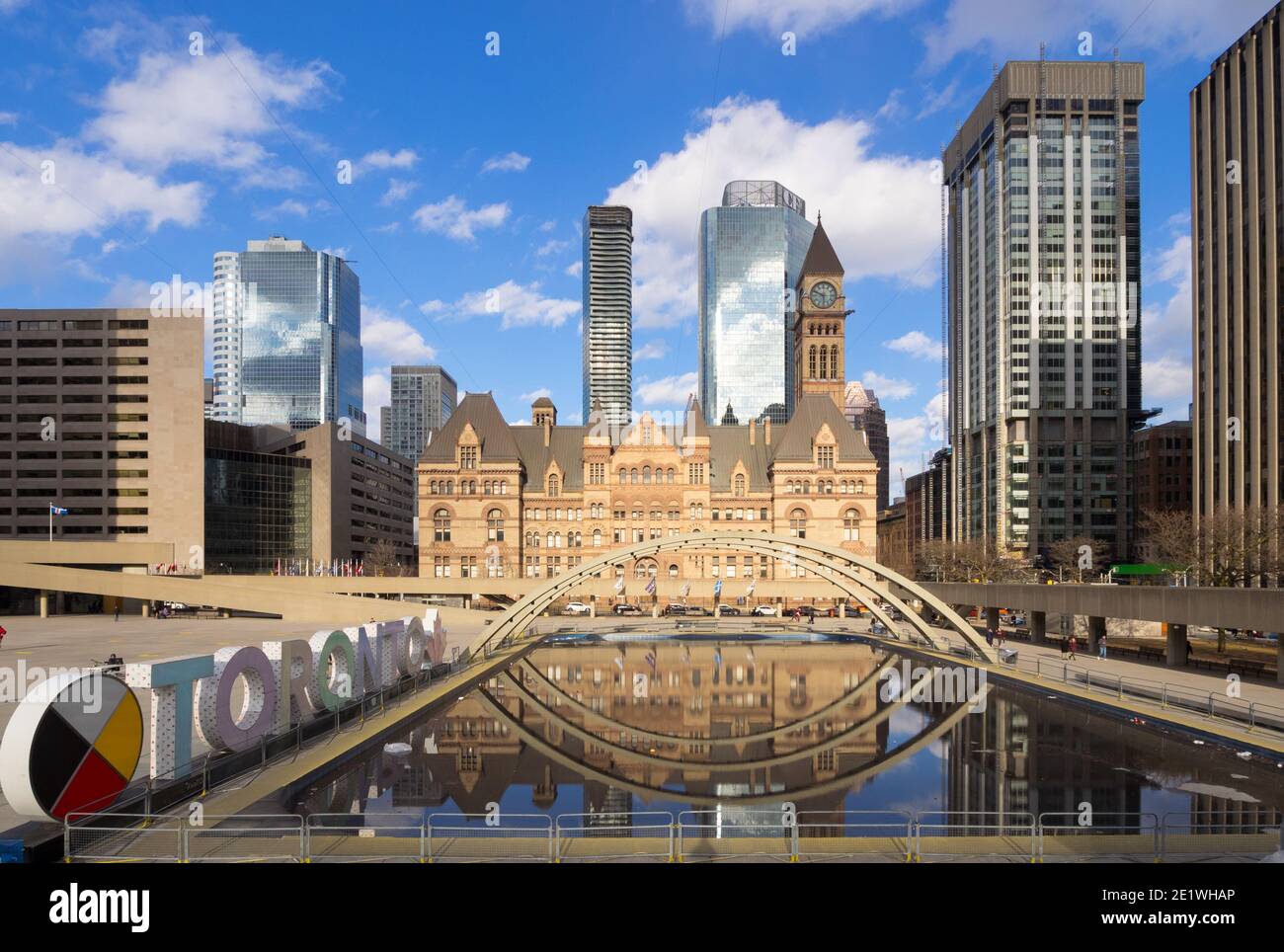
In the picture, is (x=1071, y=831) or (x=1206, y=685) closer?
(x=1071, y=831)

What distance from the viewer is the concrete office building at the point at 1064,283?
13850 centimetres

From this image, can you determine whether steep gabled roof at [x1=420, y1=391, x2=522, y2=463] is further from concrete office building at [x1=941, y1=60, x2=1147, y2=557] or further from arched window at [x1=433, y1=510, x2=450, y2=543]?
concrete office building at [x1=941, y1=60, x2=1147, y2=557]

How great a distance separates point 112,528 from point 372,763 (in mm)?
90846

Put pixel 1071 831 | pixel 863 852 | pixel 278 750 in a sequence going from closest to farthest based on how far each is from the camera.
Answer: pixel 863 852
pixel 1071 831
pixel 278 750

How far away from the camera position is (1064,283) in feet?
463

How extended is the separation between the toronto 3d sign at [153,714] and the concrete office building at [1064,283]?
427 feet

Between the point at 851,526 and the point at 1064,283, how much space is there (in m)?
75.6

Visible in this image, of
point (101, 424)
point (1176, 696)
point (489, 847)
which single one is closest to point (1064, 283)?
point (1176, 696)

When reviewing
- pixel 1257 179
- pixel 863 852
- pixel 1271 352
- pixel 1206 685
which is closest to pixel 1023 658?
pixel 1206 685

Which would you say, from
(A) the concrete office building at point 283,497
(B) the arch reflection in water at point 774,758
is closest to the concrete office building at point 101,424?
(A) the concrete office building at point 283,497

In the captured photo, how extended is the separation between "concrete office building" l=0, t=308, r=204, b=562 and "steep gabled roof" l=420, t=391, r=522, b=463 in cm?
2781

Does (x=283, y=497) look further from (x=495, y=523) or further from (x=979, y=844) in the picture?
(x=979, y=844)
